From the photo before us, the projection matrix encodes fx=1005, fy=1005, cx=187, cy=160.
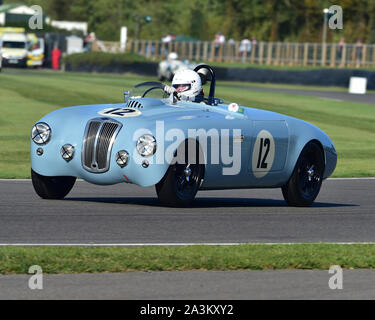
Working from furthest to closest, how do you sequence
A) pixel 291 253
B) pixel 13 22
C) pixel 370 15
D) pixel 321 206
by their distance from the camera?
pixel 13 22 → pixel 370 15 → pixel 321 206 → pixel 291 253

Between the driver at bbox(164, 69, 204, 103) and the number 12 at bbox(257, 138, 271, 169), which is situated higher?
the driver at bbox(164, 69, 204, 103)

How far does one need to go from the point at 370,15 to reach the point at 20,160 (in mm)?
68980

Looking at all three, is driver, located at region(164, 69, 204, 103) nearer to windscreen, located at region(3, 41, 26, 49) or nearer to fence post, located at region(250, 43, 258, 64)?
fence post, located at region(250, 43, 258, 64)

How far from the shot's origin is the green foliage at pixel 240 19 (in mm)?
86250

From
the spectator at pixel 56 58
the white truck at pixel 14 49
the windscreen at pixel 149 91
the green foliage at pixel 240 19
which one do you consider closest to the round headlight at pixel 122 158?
the windscreen at pixel 149 91

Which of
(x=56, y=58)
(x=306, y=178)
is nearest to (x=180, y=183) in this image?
(x=306, y=178)

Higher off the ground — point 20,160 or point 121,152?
point 121,152

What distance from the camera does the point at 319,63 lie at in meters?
59.5

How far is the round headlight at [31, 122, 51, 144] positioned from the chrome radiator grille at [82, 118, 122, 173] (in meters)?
0.52

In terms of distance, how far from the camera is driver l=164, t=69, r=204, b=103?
11.8 m

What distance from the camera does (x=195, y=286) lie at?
6777mm

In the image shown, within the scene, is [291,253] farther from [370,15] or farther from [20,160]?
[370,15]

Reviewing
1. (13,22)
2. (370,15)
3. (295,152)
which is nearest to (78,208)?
(295,152)

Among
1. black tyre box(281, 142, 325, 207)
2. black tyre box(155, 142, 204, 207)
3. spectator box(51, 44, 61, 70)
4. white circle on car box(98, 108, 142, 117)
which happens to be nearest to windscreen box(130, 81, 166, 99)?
white circle on car box(98, 108, 142, 117)
